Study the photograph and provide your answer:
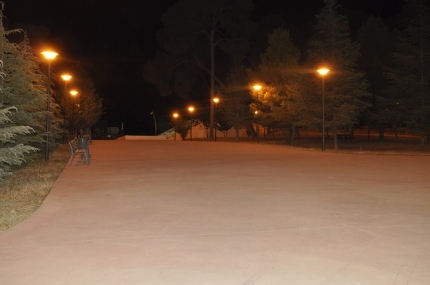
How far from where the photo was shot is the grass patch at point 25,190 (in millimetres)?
8383

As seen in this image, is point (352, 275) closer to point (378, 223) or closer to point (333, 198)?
point (378, 223)

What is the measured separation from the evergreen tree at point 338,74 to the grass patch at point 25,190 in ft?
56.4

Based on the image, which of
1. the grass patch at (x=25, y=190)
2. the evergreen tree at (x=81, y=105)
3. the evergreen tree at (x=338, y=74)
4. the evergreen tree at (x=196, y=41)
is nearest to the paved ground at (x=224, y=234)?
the grass patch at (x=25, y=190)

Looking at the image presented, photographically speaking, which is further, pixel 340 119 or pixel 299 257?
pixel 340 119

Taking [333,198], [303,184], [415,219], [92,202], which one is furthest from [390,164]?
[92,202]

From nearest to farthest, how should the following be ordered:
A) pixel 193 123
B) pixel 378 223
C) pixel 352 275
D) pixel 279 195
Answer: pixel 352 275, pixel 378 223, pixel 279 195, pixel 193 123

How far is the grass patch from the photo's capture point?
27.5 ft

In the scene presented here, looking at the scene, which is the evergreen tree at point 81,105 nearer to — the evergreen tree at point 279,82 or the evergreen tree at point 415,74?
the evergreen tree at point 279,82

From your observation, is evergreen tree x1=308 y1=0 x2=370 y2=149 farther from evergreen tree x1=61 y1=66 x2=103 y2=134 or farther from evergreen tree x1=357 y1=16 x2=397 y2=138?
evergreen tree x1=61 y1=66 x2=103 y2=134

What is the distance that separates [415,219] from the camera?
812cm

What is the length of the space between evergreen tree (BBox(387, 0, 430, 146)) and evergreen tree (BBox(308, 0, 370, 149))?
13.3ft

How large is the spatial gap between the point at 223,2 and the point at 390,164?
40087 mm

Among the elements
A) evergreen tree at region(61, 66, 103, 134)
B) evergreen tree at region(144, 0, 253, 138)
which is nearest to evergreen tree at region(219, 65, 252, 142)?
evergreen tree at region(144, 0, 253, 138)

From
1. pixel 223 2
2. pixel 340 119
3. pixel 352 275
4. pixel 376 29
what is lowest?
pixel 352 275
